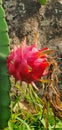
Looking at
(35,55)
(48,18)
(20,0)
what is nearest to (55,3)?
(48,18)

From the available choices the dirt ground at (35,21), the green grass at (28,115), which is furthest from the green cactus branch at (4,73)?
the dirt ground at (35,21)

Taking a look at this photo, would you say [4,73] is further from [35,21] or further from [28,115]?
[35,21]

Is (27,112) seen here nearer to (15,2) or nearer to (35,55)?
(15,2)

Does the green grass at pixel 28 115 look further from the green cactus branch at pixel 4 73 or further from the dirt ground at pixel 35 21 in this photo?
the green cactus branch at pixel 4 73

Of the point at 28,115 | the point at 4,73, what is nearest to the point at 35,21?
the point at 28,115

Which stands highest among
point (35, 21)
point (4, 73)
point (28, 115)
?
point (35, 21)

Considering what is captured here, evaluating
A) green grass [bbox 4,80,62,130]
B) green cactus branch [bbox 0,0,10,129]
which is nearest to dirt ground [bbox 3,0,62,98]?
green grass [bbox 4,80,62,130]
